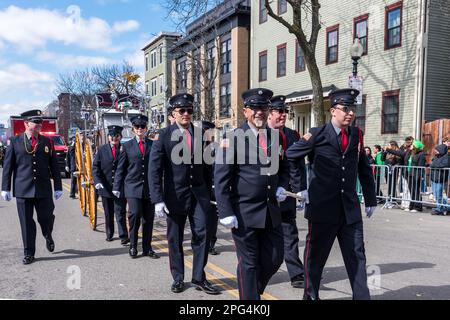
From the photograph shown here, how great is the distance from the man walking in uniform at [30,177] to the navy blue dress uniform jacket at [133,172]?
1040mm

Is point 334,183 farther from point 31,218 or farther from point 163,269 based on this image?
point 31,218

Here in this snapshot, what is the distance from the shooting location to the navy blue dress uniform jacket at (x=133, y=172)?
7.10m

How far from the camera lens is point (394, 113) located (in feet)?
58.0

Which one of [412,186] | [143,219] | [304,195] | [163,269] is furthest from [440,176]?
[163,269]

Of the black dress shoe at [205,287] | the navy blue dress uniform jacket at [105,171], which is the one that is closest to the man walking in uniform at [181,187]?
the black dress shoe at [205,287]

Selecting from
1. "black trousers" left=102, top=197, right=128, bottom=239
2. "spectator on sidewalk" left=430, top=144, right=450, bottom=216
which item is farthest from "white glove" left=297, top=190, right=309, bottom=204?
"spectator on sidewalk" left=430, top=144, right=450, bottom=216

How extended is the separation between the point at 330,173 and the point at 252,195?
90 centimetres

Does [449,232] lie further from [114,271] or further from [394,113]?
[394,113]

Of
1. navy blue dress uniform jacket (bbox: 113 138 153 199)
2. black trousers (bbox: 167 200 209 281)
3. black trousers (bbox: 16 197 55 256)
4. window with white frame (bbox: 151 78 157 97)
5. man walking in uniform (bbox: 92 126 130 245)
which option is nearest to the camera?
black trousers (bbox: 167 200 209 281)

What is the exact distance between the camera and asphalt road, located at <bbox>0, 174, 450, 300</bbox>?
524 cm

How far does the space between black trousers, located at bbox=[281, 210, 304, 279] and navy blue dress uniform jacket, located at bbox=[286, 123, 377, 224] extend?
102 cm

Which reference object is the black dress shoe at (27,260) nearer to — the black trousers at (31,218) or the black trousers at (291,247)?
the black trousers at (31,218)

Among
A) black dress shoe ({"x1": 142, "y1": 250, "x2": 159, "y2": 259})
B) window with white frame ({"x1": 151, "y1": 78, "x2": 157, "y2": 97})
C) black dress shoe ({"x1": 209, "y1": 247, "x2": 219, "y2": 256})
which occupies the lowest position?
black dress shoe ({"x1": 209, "y1": 247, "x2": 219, "y2": 256})

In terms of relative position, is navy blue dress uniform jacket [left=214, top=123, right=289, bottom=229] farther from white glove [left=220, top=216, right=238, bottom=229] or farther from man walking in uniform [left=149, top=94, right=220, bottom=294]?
man walking in uniform [left=149, top=94, right=220, bottom=294]
